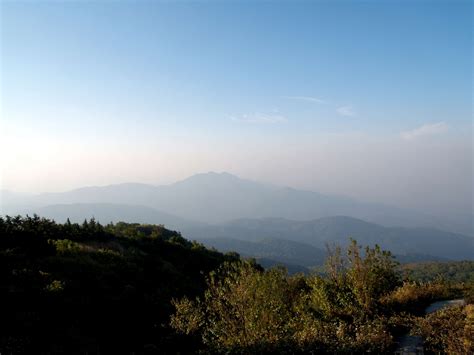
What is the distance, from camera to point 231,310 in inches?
320

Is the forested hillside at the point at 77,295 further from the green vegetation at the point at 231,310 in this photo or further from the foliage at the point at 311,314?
the foliage at the point at 311,314

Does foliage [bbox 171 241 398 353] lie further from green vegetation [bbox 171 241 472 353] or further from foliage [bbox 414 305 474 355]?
foliage [bbox 414 305 474 355]

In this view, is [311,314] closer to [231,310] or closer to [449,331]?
[231,310]

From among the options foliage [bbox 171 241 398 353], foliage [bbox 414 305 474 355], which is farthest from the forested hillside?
foliage [bbox 414 305 474 355]

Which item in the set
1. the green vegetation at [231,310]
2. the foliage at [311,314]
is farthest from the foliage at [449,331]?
the foliage at [311,314]

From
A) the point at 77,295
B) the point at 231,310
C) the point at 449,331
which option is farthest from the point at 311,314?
the point at 77,295

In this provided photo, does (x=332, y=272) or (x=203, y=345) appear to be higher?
(x=332, y=272)

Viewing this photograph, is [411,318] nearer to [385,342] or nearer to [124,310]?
[385,342]

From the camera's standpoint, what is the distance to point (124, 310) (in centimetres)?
1168

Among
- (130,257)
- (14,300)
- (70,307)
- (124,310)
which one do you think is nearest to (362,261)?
(124,310)

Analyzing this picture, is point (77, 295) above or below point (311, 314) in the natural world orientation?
below

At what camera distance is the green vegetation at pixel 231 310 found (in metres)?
6.62

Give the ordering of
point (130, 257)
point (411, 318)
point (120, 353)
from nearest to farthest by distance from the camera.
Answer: point (411, 318), point (120, 353), point (130, 257)

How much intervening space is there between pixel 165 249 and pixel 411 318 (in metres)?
21.6
